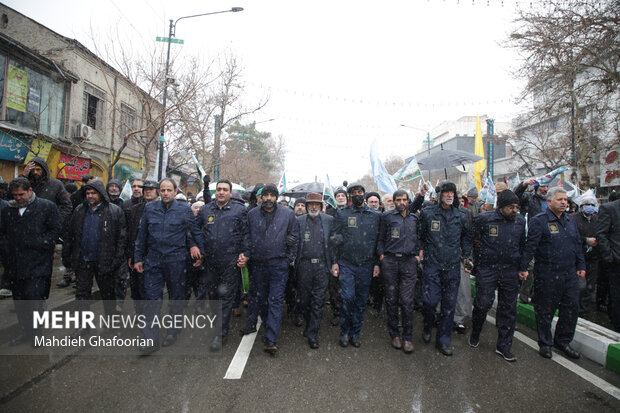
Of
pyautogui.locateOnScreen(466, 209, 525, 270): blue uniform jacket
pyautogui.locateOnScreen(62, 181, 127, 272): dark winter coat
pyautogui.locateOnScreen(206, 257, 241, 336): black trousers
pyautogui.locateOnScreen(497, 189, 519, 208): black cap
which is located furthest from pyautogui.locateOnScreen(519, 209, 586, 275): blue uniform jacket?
pyautogui.locateOnScreen(62, 181, 127, 272): dark winter coat

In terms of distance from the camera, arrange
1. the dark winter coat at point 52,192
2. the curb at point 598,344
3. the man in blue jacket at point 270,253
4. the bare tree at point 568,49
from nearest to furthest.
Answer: the curb at point 598,344
the man in blue jacket at point 270,253
the dark winter coat at point 52,192
the bare tree at point 568,49

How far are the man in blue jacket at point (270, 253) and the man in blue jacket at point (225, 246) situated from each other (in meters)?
0.17

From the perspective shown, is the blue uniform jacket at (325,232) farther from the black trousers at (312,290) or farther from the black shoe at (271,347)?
the black shoe at (271,347)

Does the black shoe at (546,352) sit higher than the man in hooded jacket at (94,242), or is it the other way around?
the man in hooded jacket at (94,242)

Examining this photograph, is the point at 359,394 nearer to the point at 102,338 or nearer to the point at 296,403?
the point at 296,403

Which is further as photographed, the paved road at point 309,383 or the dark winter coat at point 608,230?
the dark winter coat at point 608,230

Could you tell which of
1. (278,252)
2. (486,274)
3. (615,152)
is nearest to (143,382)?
(278,252)

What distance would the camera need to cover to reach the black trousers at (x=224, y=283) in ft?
14.1

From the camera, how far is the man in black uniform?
4.26 metres

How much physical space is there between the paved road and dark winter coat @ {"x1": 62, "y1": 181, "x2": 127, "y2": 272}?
117cm

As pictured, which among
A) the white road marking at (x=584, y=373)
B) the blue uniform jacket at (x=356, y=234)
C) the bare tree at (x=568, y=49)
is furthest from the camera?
the bare tree at (x=568, y=49)

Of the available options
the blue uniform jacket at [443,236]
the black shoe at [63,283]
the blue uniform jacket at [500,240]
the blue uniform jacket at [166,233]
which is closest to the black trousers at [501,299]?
the blue uniform jacket at [500,240]

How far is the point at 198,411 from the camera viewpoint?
110 inches

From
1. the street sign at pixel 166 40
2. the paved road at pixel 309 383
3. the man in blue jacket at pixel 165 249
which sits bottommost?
the paved road at pixel 309 383
